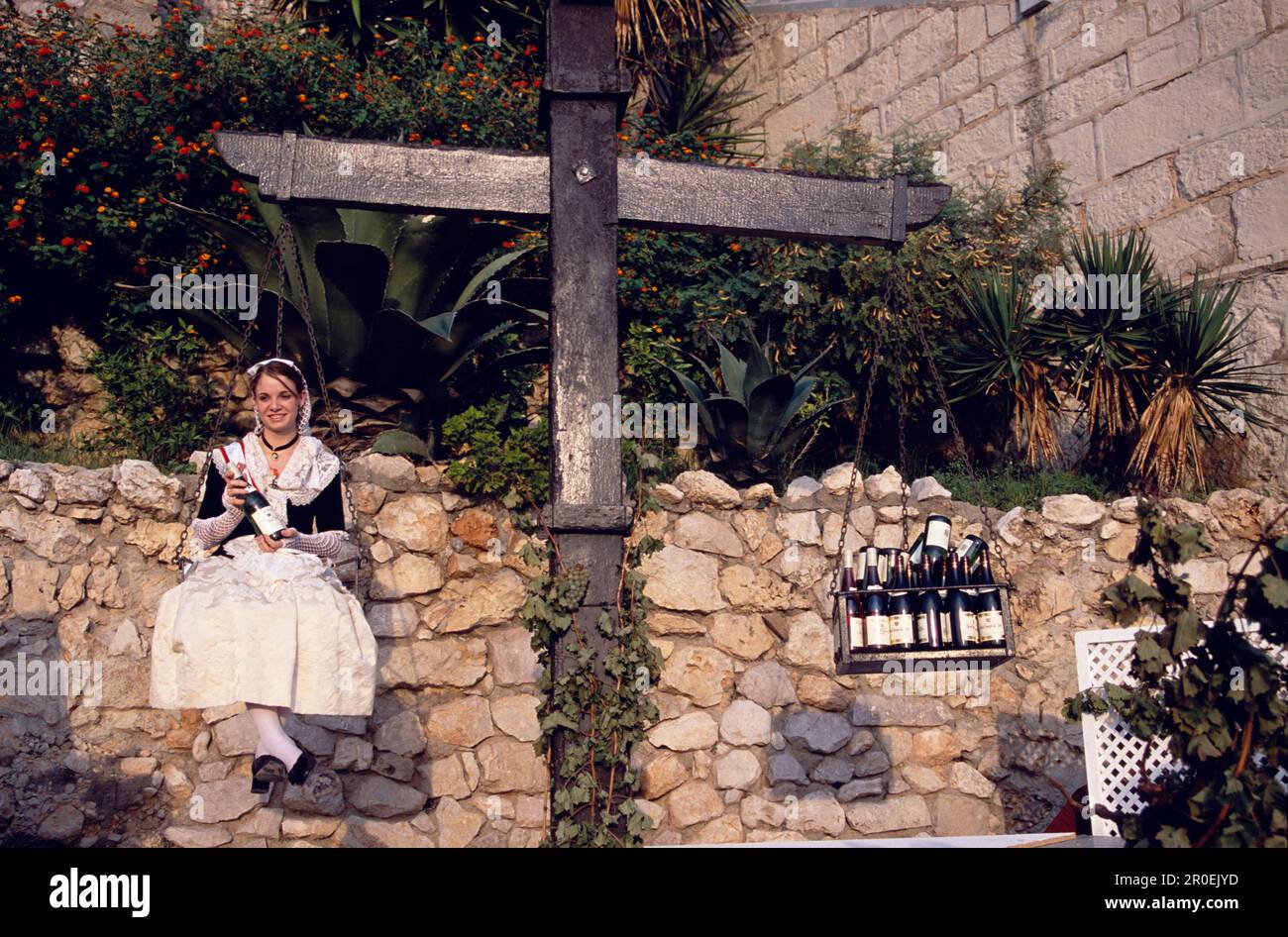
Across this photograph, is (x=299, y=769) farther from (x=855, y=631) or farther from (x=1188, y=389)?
(x=1188, y=389)

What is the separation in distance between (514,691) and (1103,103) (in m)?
5.21

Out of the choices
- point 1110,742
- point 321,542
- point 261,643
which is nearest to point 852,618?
point 1110,742

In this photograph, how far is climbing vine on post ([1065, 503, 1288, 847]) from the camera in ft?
8.70

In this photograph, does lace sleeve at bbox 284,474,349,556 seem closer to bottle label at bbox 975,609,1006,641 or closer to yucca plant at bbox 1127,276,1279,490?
bottle label at bbox 975,609,1006,641

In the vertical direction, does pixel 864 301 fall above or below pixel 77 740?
above

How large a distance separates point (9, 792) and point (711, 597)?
2.97 meters

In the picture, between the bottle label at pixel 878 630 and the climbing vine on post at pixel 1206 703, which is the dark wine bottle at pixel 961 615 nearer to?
the bottle label at pixel 878 630

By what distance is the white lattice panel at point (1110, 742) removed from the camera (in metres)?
3.83

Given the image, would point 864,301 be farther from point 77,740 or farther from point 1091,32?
point 77,740

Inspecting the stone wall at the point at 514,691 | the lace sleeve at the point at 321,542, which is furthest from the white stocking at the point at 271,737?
the stone wall at the point at 514,691

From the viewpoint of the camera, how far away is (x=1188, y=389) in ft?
20.3

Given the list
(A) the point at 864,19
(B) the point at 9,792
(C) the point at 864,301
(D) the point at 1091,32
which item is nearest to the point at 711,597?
(C) the point at 864,301

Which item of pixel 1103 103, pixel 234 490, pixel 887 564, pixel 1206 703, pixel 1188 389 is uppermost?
pixel 1103 103

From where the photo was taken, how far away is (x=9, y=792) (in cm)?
473
